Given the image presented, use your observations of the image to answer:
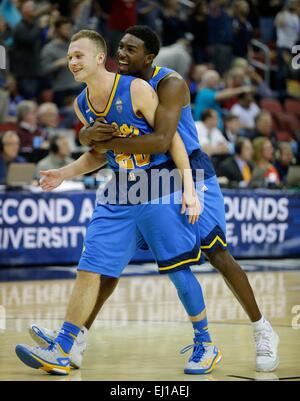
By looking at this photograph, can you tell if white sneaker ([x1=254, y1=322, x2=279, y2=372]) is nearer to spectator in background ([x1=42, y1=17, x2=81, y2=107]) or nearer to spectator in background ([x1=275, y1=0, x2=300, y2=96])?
spectator in background ([x1=42, y1=17, x2=81, y2=107])

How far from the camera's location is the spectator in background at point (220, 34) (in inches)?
679

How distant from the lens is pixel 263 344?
5.50 m

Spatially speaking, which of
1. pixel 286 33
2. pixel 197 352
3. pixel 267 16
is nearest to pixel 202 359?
pixel 197 352

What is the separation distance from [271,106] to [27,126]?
6.26 meters

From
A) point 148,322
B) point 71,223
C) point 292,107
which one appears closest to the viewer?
point 148,322

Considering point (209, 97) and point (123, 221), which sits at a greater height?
point (209, 97)

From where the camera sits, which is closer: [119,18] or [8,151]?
[8,151]

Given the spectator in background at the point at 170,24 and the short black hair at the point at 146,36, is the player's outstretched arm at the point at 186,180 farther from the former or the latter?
the spectator in background at the point at 170,24

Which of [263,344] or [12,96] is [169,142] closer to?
[263,344]

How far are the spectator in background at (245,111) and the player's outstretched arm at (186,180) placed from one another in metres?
10.4

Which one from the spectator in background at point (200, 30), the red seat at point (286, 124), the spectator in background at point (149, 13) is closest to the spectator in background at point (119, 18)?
the spectator in background at point (149, 13)

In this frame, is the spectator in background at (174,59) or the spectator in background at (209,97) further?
the spectator in background at (209,97)

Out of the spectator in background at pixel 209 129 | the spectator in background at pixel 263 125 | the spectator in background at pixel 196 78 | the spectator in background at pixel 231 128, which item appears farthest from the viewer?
the spectator in background at pixel 196 78
